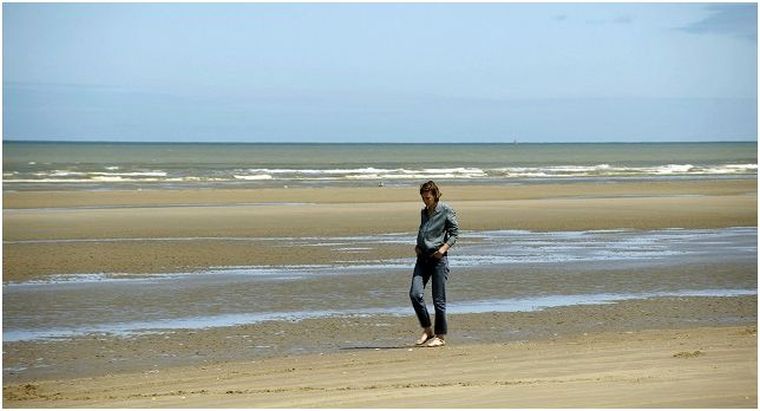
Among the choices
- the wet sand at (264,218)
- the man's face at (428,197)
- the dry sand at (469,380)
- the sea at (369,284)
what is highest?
the man's face at (428,197)

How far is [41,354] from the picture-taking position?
1022 centimetres

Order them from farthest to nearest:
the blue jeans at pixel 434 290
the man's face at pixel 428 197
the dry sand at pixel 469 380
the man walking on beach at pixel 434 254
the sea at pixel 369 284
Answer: the sea at pixel 369 284
the blue jeans at pixel 434 290
the man walking on beach at pixel 434 254
the man's face at pixel 428 197
the dry sand at pixel 469 380

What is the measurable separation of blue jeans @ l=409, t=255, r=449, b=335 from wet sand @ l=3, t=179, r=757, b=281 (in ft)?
24.7

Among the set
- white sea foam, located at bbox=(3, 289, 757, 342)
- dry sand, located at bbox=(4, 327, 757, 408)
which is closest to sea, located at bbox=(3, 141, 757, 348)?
white sea foam, located at bbox=(3, 289, 757, 342)

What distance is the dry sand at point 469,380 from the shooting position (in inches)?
275

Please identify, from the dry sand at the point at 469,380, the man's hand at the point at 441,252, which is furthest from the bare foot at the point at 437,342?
the man's hand at the point at 441,252

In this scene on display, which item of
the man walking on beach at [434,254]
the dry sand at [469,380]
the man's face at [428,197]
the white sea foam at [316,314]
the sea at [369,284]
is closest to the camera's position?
the dry sand at [469,380]

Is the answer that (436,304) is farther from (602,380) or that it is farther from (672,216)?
(672,216)

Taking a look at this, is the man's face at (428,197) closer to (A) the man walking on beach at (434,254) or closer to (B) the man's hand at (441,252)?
(A) the man walking on beach at (434,254)

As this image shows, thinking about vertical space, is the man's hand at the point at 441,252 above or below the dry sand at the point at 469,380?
above

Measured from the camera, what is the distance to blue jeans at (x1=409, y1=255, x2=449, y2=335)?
34.7 feet

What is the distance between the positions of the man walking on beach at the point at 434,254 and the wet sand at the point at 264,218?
755cm

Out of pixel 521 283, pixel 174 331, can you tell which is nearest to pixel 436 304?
pixel 174 331

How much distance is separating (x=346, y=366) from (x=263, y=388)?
4.23 feet
